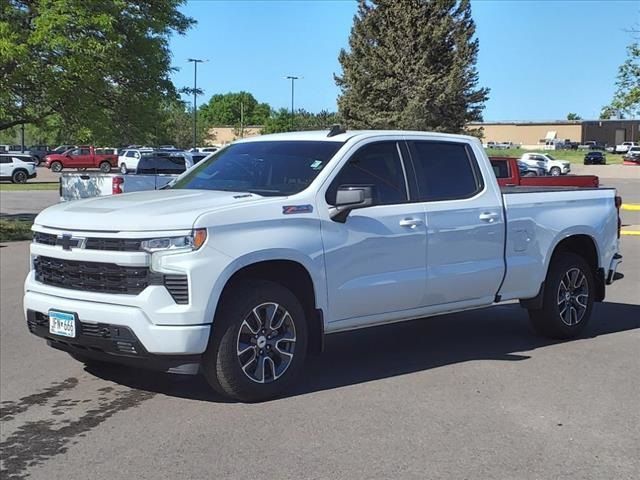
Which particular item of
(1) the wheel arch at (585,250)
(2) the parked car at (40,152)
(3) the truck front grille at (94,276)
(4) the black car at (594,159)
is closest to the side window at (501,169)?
(1) the wheel arch at (585,250)

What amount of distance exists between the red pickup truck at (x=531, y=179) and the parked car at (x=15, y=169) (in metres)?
33.1

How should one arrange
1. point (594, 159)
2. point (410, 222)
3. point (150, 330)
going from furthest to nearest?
point (594, 159) < point (410, 222) < point (150, 330)

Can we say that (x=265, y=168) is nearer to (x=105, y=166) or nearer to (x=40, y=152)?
(x=105, y=166)

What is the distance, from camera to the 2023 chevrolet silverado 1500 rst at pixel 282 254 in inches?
190

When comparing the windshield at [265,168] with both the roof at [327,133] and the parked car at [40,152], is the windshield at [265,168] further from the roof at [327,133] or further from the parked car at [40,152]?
the parked car at [40,152]

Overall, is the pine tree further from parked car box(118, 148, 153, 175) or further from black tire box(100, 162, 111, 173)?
black tire box(100, 162, 111, 173)

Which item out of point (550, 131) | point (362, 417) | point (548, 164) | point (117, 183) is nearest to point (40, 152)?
point (548, 164)

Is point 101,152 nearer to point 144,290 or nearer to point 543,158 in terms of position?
point 543,158


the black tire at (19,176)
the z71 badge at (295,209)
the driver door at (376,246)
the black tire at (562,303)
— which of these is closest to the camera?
the z71 badge at (295,209)

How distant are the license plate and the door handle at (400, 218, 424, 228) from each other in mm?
2539

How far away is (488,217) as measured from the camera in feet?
21.2

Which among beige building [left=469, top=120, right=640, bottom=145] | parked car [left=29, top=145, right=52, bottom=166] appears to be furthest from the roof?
beige building [left=469, top=120, right=640, bottom=145]

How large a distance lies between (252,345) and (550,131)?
14831 centimetres

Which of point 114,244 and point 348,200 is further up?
point 348,200
